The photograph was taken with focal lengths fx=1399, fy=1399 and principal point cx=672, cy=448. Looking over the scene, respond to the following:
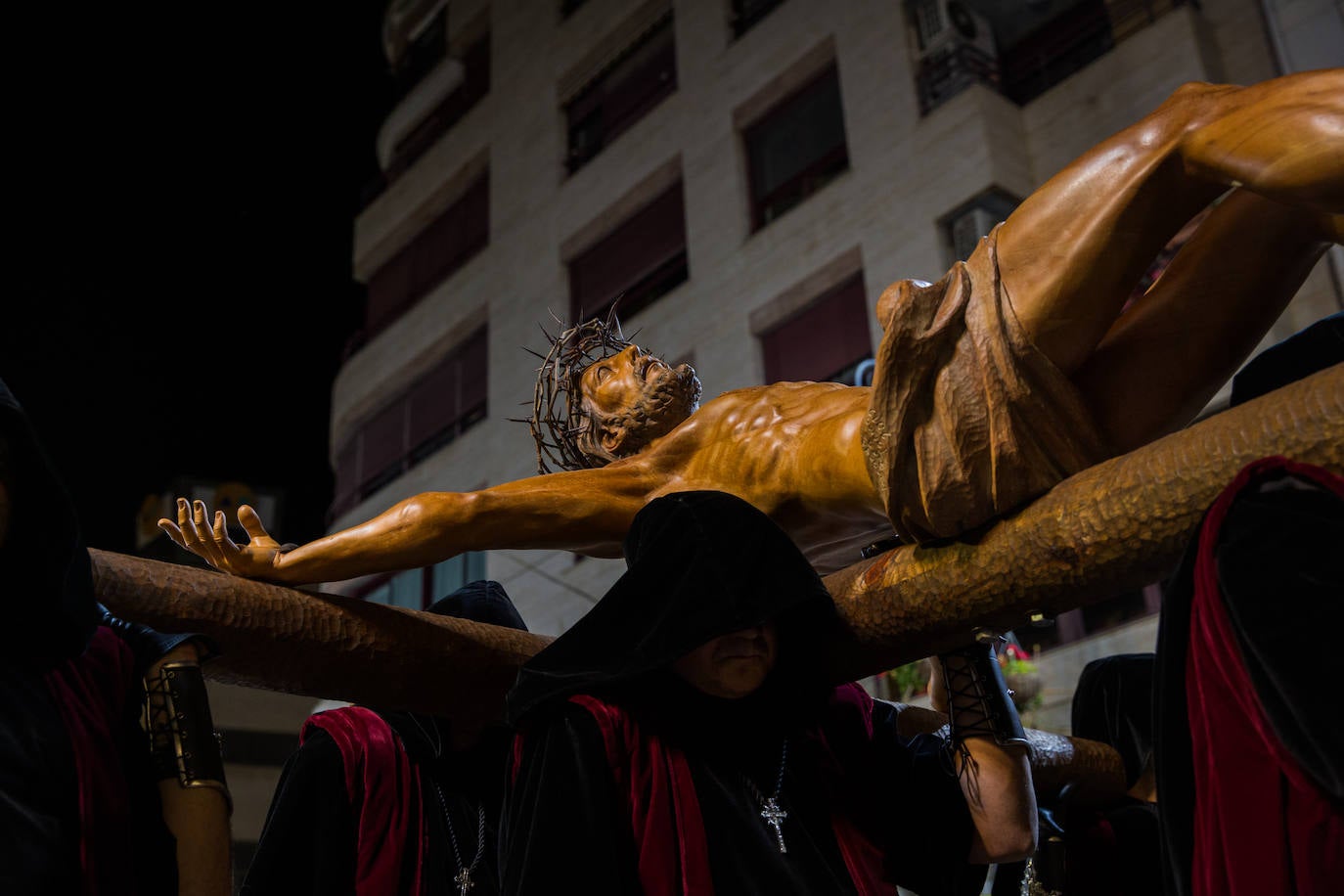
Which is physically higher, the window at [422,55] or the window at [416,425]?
the window at [422,55]

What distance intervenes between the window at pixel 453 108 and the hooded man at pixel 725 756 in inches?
540

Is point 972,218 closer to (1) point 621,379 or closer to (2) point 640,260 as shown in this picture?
(2) point 640,260

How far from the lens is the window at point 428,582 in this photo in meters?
12.7

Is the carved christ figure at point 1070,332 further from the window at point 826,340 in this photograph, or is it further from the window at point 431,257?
the window at point 431,257

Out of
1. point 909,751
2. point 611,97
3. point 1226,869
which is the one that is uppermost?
point 611,97

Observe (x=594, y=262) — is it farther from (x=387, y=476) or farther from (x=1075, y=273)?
(x=1075, y=273)

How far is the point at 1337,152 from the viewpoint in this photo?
7.15ft

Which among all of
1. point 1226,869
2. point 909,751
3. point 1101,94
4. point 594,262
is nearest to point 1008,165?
point 1101,94

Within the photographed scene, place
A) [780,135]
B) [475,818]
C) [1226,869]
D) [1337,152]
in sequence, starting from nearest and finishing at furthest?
[1226,869], [1337,152], [475,818], [780,135]

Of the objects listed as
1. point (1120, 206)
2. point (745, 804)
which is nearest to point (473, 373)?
point (745, 804)

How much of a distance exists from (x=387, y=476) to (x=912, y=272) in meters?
7.48

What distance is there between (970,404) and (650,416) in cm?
107

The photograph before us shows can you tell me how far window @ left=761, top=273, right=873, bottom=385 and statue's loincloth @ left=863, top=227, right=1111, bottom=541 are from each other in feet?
25.8

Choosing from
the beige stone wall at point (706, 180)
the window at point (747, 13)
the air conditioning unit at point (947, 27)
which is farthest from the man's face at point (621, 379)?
the window at point (747, 13)
